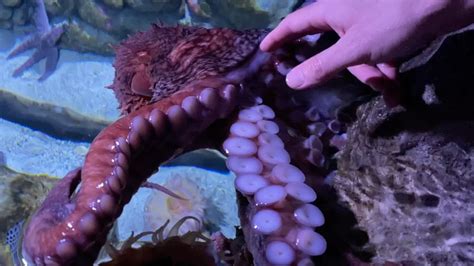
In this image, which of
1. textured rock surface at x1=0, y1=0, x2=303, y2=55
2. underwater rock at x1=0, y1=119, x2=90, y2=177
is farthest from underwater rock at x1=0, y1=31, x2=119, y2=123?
underwater rock at x1=0, y1=119, x2=90, y2=177

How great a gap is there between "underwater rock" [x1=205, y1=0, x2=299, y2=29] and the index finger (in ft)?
11.8

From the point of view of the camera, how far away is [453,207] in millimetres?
1288

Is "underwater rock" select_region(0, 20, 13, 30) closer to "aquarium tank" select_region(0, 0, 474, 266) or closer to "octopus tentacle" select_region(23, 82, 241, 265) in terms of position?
"aquarium tank" select_region(0, 0, 474, 266)

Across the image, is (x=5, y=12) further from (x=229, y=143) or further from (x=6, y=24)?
(x=229, y=143)

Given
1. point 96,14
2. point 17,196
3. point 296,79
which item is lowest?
point 17,196

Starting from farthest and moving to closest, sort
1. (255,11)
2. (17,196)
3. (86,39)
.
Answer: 1. (86,39)
2. (255,11)
3. (17,196)

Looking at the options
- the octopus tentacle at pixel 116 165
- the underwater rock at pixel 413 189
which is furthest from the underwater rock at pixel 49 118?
the underwater rock at pixel 413 189

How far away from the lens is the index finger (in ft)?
4.60

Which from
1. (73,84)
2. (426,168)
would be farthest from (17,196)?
(426,168)

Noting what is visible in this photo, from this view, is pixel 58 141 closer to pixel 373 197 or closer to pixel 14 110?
pixel 14 110

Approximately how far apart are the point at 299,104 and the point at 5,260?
2.61 metres

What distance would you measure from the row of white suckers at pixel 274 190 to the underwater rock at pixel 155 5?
15.2 ft

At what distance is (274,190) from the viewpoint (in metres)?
1.38

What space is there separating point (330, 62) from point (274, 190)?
413mm
